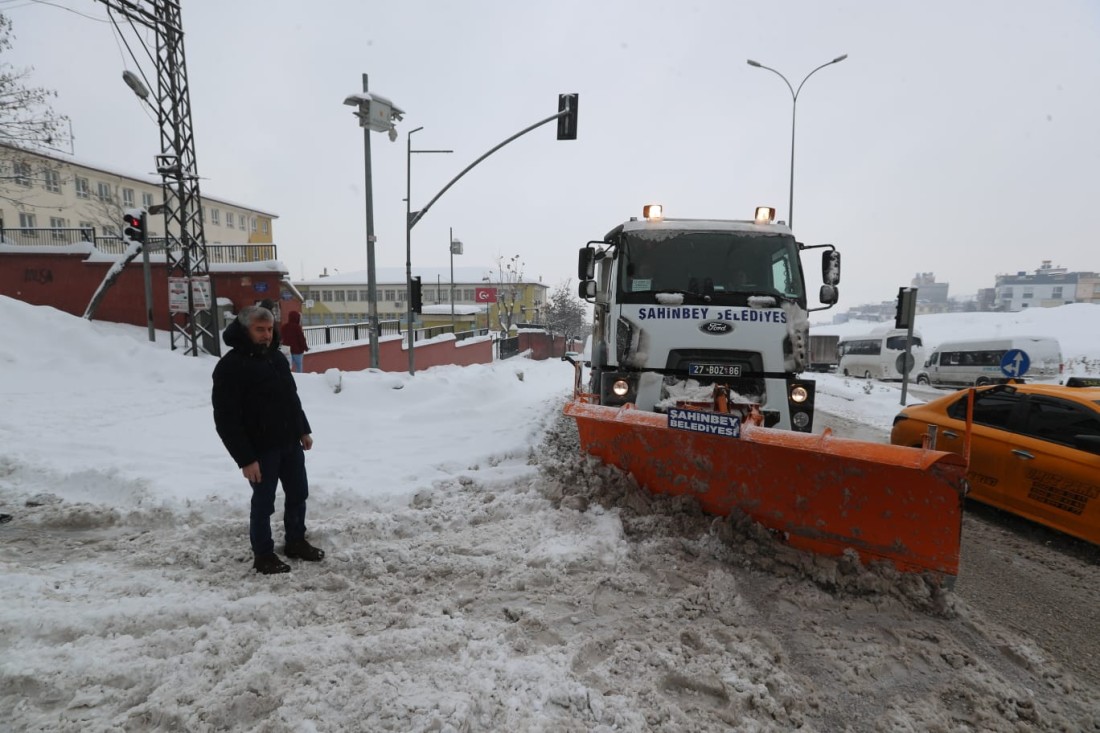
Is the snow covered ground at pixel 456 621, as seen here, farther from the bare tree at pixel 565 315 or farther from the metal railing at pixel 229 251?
the bare tree at pixel 565 315

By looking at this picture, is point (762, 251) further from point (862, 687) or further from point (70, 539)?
point (70, 539)

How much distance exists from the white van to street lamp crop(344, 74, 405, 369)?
22.6m

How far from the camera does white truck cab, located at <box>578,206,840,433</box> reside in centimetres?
550

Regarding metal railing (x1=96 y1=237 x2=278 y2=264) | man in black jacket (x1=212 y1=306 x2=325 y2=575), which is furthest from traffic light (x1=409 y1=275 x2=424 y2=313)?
man in black jacket (x1=212 y1=306 x2=325 y2=575)

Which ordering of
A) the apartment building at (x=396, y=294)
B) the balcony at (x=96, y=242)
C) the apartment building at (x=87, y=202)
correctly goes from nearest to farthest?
the balcony at (x=96, y=242) < the apartment building at (x=87, y=202) < the apartment building at (x=396, y=294)

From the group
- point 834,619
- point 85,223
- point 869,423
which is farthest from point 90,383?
point 85,223

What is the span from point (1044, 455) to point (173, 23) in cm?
1931

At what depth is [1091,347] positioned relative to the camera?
40.8 meters

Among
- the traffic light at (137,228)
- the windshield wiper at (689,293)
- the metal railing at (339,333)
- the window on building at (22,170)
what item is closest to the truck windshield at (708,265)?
the windshield wiper at (689,293)

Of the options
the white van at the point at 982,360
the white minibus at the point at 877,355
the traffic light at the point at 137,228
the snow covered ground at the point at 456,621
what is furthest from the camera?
the white minibus at the point at 877,355

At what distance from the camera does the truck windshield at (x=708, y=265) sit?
588 centimetres

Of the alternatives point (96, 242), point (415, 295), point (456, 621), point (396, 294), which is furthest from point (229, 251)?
point (396, 294)

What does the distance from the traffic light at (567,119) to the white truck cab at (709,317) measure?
7.62 meters

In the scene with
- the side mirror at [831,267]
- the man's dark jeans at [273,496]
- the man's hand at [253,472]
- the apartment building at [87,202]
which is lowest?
the man's dark jeans at [273,496]
